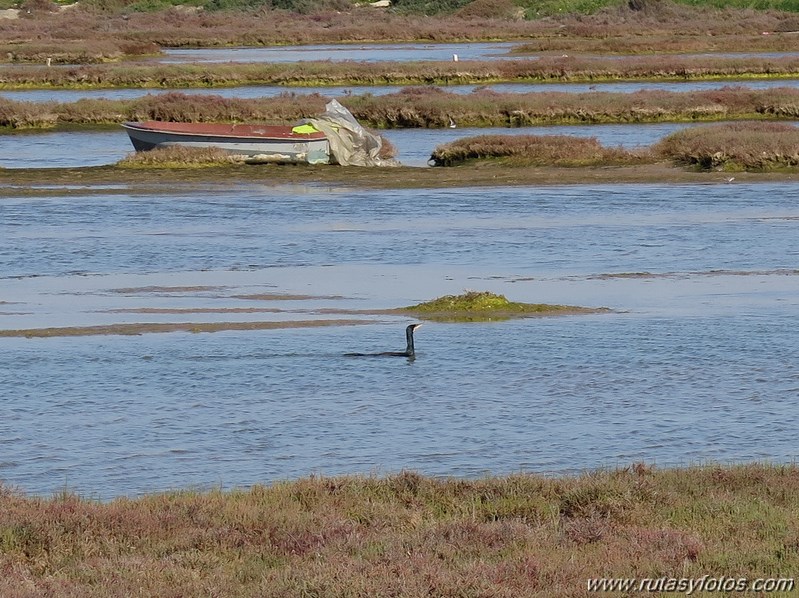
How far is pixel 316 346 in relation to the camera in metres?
18.0

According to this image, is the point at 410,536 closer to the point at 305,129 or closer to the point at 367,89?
the point at 305,129

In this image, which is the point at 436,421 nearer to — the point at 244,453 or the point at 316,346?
the point at 244,453

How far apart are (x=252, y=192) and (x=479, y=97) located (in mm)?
17632

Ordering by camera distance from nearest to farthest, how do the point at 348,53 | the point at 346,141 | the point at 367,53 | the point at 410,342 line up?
the point at 410,342 < the point at 346,141 < the point at 367,53 < the point at 348,53

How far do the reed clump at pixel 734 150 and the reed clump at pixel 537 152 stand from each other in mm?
931

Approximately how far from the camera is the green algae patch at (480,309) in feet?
65.1

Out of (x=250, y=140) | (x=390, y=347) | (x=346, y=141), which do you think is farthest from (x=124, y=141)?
(x=390, y=347)

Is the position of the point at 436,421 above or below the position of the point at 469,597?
below

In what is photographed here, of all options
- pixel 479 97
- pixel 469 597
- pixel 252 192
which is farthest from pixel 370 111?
pixel 469 597

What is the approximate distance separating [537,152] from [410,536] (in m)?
30.7

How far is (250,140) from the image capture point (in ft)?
128

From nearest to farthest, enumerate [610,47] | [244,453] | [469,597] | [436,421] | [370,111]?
[469,597] → [244,453] → [436,421] → [370,111] → [610,47]

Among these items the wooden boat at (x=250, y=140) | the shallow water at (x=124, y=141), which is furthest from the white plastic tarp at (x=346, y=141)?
the shallow water at (x=124, y=141)

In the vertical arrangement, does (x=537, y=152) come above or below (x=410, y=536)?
below
